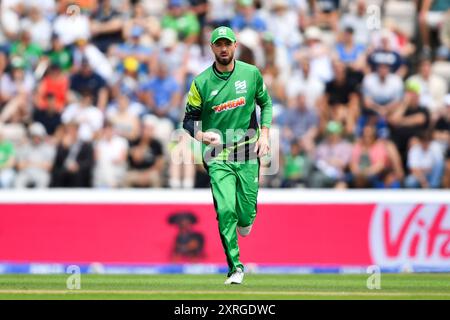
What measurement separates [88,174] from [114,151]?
0.62 m

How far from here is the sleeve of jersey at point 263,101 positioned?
12180 millimetres

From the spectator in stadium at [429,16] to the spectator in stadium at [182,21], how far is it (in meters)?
Result: 4.38

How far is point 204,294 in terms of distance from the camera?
1145 centimetres

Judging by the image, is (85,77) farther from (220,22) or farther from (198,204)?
(198,204)

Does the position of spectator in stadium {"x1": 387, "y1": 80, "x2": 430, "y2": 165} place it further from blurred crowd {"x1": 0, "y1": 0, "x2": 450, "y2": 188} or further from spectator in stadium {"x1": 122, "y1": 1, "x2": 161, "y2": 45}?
spectator in stadium {"x1": 122, "y1": 1, "x2": 161, "y2": 45}

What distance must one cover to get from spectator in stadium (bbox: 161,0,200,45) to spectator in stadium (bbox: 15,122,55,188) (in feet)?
11.8

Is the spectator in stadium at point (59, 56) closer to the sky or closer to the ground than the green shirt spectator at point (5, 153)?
closer to the sky

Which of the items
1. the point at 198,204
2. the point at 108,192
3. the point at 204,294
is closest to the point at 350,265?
the point at 198,204

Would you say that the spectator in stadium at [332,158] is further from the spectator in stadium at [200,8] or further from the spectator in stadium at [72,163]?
the spectator in stadium at [200,8]

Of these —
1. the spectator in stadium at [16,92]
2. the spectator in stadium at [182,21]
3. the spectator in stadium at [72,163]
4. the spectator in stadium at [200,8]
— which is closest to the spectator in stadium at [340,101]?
the spectator in stadium at [182,21]

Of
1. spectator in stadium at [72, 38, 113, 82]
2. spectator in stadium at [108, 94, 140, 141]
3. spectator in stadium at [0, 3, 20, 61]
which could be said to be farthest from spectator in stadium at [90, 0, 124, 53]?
spectator in stadium at [108, 94, 140, 141]

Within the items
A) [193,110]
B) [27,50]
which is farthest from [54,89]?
[193,110]

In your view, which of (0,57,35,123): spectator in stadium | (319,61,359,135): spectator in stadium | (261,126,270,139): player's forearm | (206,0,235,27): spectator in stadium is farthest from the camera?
(206,0,235,27): spectator in stadium

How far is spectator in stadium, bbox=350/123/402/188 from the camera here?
18500 millimetres
